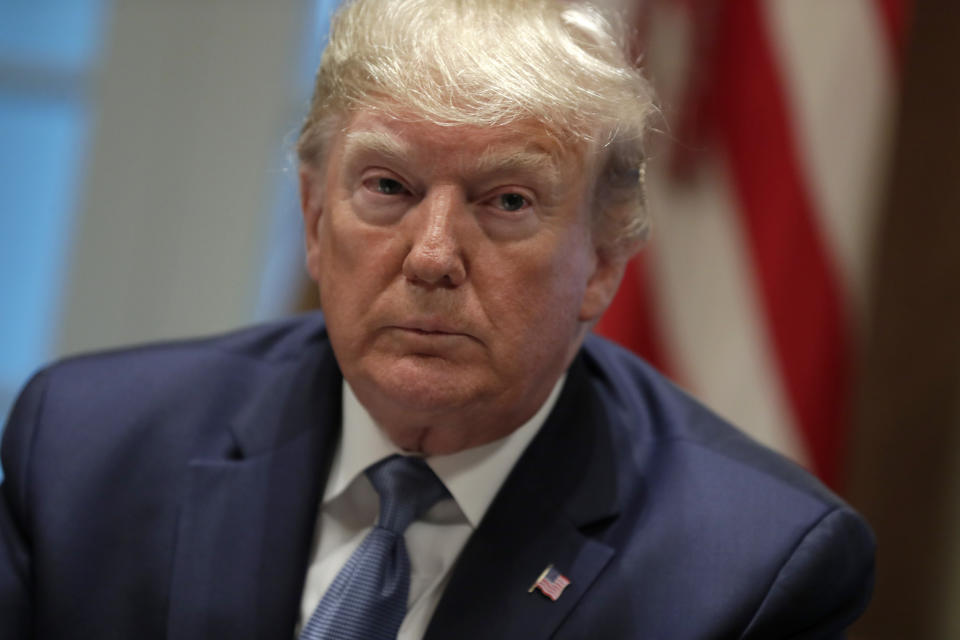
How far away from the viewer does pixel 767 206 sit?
8.41 feet

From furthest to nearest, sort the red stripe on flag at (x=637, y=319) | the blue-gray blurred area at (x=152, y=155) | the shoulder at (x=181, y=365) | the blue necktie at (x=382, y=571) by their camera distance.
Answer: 1. the blue-gray blurred area at (x=152, y=155)
2. the red stripe on flag at (x=637, y=319)
3. the shoulder at (x=181, y=365)
4. the blue necktie at (x=382, y=571)

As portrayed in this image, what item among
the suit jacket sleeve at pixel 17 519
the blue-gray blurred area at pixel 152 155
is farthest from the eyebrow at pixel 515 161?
the blue-gray blurred area at pixel 152 155

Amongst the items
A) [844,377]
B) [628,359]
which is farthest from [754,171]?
Result: [628,359]

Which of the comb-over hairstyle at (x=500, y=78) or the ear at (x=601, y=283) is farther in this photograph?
the ear at (x=601, y=283)

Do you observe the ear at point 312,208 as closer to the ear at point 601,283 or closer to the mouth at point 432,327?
the mouth at point 432,327

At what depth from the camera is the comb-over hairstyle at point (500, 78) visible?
55.2 inches

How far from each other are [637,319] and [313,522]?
4.31 feet

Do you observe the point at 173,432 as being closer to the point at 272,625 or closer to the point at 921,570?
the point at 272,625

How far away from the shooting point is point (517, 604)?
1.48 meters

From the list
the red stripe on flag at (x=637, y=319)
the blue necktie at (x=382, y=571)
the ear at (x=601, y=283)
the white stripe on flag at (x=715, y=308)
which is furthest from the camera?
the red stripe on flag at (x=637, y=319)

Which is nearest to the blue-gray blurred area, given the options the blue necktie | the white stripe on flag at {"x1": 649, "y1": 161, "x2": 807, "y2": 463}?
the white stripe on flag at {"x1": 649, "y1": 161, "x2": 807, "y2": 463}

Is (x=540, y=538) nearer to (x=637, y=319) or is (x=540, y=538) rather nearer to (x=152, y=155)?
(x=637, y=319)

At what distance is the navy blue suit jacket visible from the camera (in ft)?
Answer: 4.87

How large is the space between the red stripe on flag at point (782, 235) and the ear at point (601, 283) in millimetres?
1009
